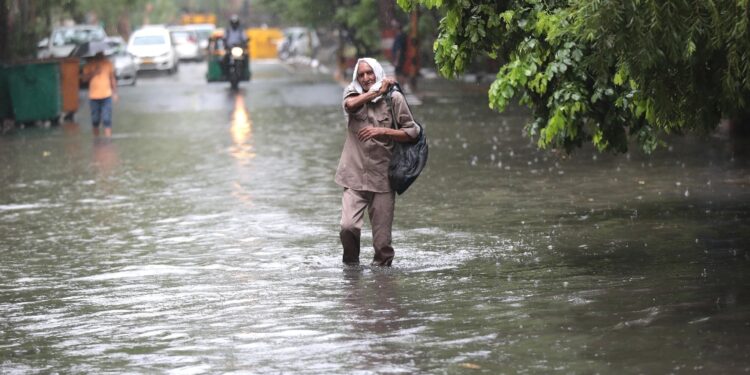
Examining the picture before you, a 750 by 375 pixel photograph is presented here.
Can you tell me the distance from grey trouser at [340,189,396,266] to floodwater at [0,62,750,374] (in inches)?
7.1

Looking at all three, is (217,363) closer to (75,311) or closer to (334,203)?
(75,311)

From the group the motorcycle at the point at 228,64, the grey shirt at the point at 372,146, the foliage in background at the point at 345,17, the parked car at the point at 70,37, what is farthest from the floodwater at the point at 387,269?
the parked car at the point at 70,37

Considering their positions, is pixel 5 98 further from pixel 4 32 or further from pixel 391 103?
pixel 391 103

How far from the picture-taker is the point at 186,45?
70.8 m

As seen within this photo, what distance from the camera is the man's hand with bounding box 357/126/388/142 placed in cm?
1063

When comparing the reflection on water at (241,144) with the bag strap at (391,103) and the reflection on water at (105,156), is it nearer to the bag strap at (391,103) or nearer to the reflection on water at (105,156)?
the reflection on water at (105,156)

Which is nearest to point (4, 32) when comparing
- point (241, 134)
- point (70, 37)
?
point (241, 134)

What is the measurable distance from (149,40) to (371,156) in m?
45.6

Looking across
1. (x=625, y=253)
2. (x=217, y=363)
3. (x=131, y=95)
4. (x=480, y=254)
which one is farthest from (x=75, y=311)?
(x=131, y=95)

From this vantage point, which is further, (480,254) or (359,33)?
(359,33)

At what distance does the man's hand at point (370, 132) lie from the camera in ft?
34.9

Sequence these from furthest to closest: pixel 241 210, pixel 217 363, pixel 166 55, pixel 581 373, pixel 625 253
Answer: pixel 166 55
pixel 241 210
pixel 625 253
pixel 217 363
pixel 581 373

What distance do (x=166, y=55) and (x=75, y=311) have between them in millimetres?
45516

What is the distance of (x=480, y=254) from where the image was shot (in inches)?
445
